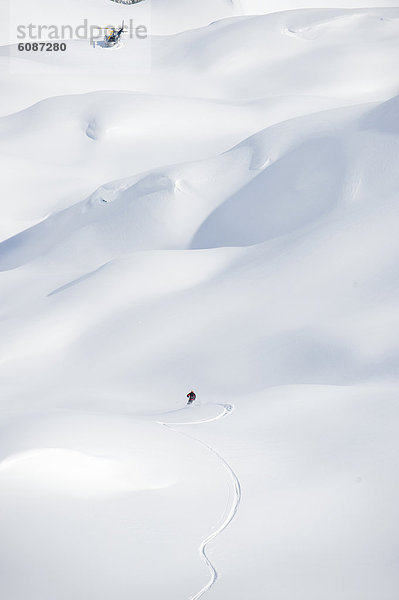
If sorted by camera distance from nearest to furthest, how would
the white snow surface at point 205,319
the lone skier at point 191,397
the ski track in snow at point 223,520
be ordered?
the ski track in snow at point 223,520, the white snow surface at point 205,319, the lone skier at point 191,397

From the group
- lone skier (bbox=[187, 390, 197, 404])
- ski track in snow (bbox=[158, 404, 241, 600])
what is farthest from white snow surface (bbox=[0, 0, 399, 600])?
lone skier (bbox=[187, 390, 197, 404])

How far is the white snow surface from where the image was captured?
10773 millimetres

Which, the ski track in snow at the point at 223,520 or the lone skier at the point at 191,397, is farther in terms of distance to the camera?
the lone skier at the point at 191,397

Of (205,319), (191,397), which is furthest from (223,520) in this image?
(205,319)

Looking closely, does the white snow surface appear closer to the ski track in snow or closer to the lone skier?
the ski track in snow

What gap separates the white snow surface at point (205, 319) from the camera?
10.8 metres

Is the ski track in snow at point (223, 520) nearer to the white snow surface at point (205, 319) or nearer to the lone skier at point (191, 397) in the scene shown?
the white snow surface at point (205, 319)

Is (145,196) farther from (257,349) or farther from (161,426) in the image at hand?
(161,426)

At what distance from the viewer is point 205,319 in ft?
74.6

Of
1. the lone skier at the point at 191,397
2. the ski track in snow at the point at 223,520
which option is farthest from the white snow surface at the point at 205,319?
the lone skier at the point at 191,397

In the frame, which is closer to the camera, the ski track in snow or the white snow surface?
the ski track in snow

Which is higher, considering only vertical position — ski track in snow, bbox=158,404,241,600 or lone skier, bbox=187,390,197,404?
ski track in snow, bbox=158,404,241,600

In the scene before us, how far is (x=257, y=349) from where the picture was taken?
2092 cm

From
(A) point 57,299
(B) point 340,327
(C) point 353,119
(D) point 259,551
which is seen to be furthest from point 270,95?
(D) point 259,551
